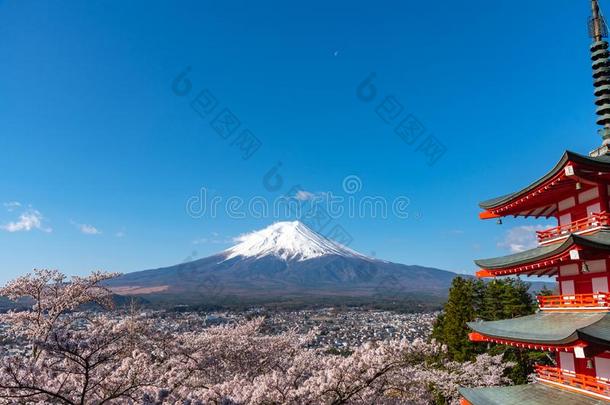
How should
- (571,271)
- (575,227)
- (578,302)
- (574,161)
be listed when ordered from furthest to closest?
(571,271) < (575,227) < (578,302) < (574,161)

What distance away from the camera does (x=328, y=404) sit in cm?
999

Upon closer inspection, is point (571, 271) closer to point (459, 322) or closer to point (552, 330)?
point (552, 330)

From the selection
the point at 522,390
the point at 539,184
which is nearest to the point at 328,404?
the point at 522,390

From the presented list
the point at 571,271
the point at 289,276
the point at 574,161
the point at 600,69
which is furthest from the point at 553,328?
the point at 289,276

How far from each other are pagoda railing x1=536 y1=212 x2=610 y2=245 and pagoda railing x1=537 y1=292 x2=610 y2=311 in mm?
1311

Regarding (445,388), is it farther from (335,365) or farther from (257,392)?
(257,392)

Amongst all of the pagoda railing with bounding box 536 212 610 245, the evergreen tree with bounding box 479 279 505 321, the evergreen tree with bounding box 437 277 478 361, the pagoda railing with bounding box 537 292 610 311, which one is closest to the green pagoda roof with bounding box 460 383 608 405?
the pagoda railing with bounding box 537 292 610 311

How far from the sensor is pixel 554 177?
8.84 m

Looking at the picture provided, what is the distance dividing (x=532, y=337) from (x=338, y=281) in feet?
505

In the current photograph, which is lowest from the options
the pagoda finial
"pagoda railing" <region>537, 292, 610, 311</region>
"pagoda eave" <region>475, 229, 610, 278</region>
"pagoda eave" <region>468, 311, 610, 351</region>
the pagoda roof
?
"pagoda eave" <region>468, 311, 610, 351</region>

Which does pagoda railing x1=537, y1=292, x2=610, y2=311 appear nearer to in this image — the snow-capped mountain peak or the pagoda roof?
the pagoda roof

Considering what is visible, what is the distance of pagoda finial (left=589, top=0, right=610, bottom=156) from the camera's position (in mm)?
9719

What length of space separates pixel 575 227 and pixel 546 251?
2.59ft

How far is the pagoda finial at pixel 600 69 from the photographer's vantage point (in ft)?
31.9
